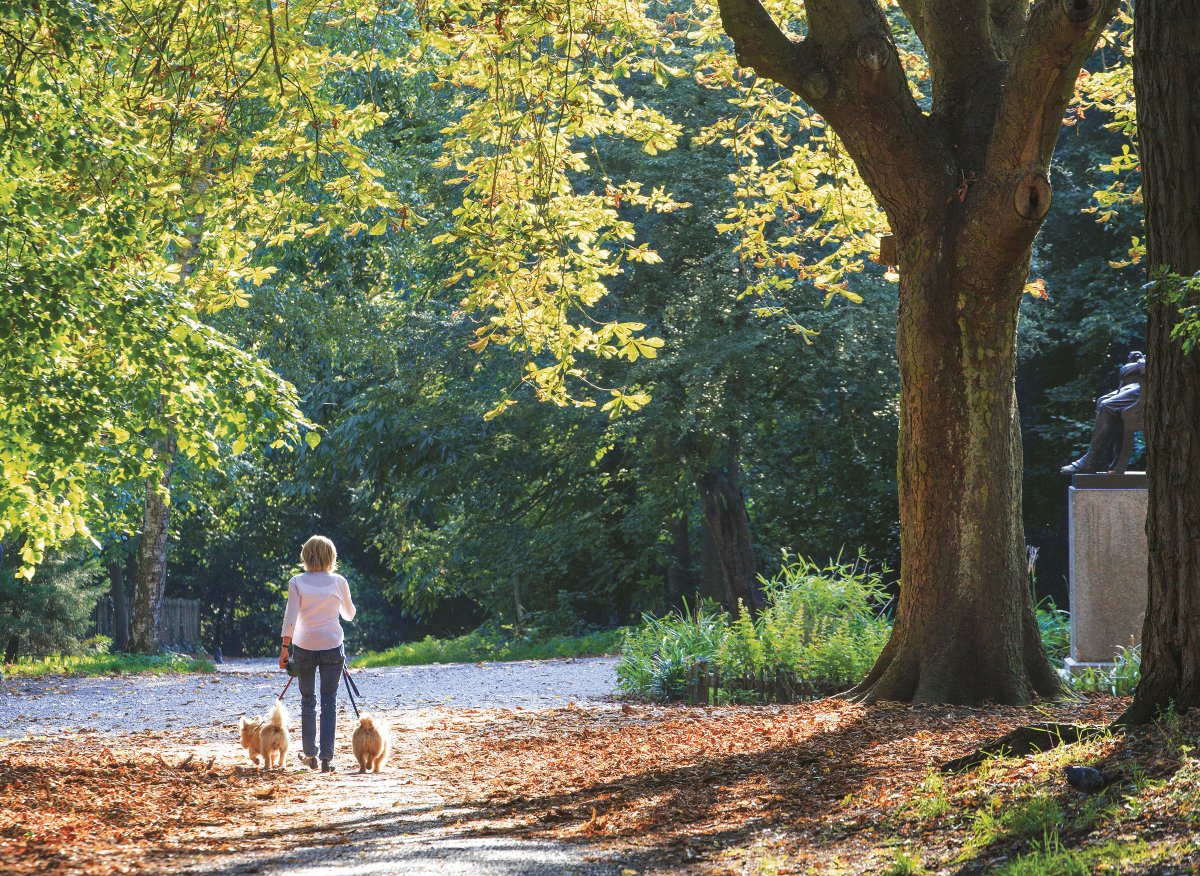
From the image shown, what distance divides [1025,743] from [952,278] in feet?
11.7

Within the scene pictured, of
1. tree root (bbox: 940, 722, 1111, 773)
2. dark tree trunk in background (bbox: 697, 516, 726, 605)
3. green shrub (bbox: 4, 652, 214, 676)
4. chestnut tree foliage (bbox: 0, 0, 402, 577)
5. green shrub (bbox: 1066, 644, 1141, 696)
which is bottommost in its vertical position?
green shrub (bbox: 4, 652, 214, 676)

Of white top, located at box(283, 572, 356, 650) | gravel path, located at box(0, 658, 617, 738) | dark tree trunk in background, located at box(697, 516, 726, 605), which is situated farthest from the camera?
dark tree trunk in background, located at box(697, 516, 726, 605)

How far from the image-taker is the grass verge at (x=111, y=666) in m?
18.0

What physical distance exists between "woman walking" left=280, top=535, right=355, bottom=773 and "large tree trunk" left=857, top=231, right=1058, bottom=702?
3820 millimetres

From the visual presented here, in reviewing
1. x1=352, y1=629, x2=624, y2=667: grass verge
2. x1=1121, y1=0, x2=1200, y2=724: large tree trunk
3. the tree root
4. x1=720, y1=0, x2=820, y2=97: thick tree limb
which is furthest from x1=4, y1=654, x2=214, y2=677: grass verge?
x1=1121, y1=0, x2=1200, y2=724: large tree trunk

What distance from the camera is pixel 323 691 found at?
307 inches

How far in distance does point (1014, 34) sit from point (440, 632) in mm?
26326

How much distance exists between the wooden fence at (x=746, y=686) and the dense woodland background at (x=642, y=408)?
6.41 m

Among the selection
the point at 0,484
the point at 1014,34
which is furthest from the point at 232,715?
the point at 1014,34

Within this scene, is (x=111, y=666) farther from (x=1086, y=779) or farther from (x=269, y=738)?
(x=1086, y=779)

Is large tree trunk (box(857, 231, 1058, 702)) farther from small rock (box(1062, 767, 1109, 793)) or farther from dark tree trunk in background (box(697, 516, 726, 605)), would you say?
dark tree trunk in background (box(697, 516, 726, 605))

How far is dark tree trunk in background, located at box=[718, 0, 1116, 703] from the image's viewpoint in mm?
7930

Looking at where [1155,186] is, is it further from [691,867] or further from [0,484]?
[0,484]

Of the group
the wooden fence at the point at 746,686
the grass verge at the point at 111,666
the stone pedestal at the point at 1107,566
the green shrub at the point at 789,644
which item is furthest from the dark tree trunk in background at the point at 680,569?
the stone pedestal at the point at 1107,566
